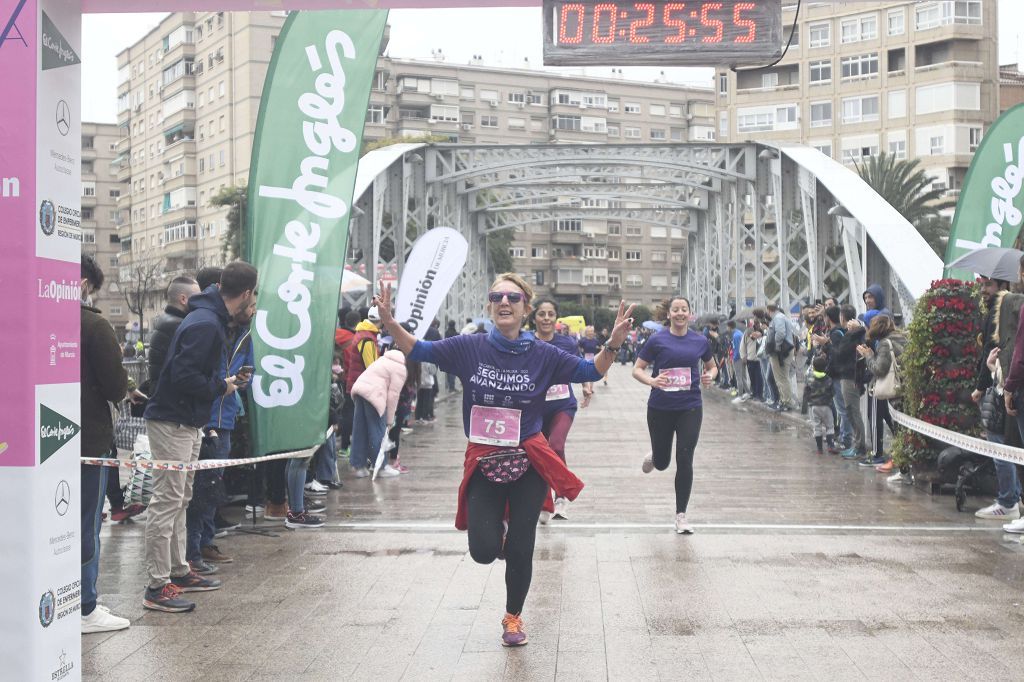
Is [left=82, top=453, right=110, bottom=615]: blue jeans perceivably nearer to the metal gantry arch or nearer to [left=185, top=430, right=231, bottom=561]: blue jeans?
[left=185, top=430, right=231, bottom=561]: blue jeans

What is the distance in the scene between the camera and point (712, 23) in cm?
541

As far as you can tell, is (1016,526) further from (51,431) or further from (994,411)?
(51,431)

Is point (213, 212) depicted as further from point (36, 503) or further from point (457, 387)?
point (36, 503)

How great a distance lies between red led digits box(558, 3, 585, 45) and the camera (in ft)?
17.4

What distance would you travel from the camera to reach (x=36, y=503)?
4.20 meters

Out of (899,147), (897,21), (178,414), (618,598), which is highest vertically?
(897,21)

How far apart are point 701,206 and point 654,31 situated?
41.1m

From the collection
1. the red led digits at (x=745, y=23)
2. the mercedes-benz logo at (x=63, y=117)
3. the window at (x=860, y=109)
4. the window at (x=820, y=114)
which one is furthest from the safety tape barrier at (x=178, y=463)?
the window at (x=820, y=114)

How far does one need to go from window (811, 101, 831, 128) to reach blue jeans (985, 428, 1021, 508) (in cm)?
6974

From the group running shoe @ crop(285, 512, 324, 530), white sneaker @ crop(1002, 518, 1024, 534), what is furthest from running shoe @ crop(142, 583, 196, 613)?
white sneaker @ crop(1002, 518, 1024, 534)

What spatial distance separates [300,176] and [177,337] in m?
2.73

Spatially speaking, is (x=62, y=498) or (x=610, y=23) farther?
(x=610, y=23)

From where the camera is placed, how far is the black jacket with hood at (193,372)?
659cm

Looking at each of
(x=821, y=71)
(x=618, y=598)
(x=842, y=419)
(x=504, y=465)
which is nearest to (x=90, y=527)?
(x=504, y=465)
